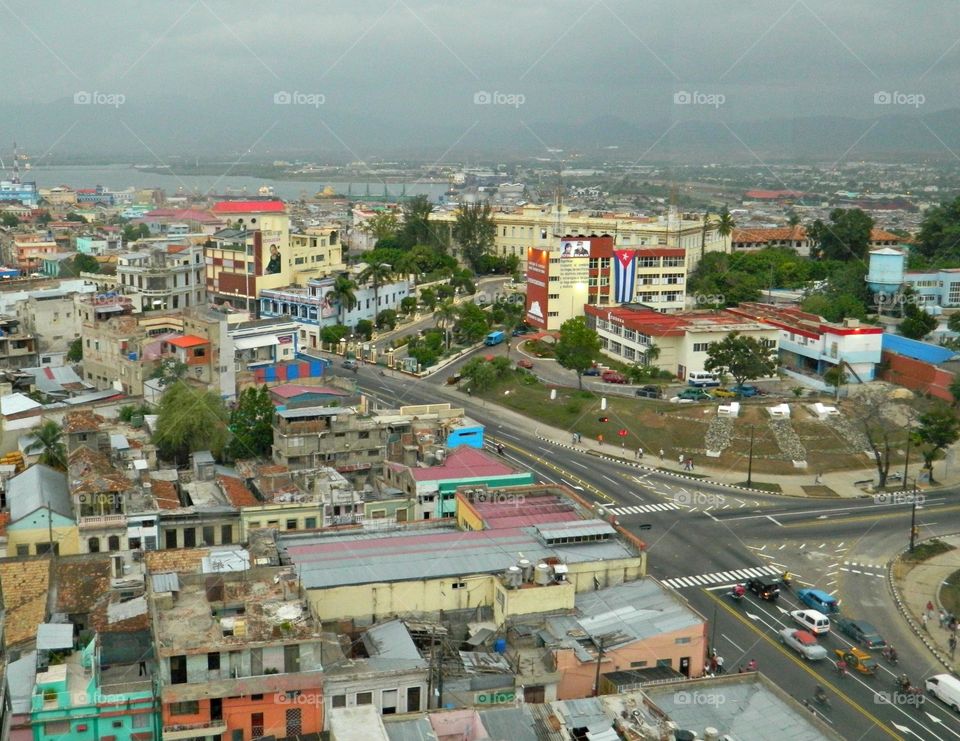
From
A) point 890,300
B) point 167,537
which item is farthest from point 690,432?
point 890,300

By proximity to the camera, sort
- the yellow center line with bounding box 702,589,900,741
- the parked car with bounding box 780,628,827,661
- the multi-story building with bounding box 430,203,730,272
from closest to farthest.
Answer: the yellow center line with bounding box 702,589,900,741, the parked car with bounding box 780,628,827,661, the multi-story building with bounding box 430,203,730,272

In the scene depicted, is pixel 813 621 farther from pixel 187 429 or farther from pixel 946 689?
Result: pixel 187 429

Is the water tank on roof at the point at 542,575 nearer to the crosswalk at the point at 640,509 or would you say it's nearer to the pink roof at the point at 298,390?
the crosswalk at the point at 640,509

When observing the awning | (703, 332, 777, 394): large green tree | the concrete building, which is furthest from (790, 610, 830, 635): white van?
the awning

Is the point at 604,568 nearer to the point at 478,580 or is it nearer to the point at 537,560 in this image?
the point at 537,560

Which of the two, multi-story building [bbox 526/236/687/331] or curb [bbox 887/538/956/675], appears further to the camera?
multi-story building [bbox 526/236/687/331]

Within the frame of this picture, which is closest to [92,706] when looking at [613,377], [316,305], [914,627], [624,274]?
[914,627]

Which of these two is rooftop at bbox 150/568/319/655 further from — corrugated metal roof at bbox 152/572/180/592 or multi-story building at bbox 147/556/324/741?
corrugated metal roof at bbox 152/572/180/592
